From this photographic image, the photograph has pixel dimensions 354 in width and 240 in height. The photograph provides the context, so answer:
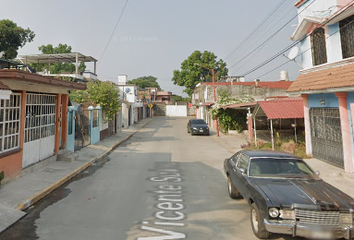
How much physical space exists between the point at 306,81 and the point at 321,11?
124 inches

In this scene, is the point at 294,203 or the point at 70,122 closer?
the point at 294,203

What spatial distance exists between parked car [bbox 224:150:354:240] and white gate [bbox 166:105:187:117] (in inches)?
1866

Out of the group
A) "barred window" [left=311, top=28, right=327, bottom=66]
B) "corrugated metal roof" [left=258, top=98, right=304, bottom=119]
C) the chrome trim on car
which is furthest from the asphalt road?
"barred window" [left=311, top=28, right=327, bottom=66]

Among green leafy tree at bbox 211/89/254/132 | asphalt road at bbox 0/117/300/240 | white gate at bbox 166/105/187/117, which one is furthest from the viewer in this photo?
white gate at bbox 166/105/187/117

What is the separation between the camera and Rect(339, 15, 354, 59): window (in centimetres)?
812

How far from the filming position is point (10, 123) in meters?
6.72

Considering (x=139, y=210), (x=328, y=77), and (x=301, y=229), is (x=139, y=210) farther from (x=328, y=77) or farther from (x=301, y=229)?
(x=328, y=77)

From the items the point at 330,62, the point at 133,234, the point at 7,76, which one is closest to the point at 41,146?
the point at 7,76

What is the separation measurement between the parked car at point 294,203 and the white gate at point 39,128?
755 centimetres

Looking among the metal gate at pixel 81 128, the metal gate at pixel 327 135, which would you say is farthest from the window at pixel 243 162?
the metal gate at pixel 81 128

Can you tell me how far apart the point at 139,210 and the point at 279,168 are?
3466 millimetres

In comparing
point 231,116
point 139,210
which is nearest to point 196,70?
point 231,116

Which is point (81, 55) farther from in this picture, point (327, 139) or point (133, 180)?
point (327, 139)

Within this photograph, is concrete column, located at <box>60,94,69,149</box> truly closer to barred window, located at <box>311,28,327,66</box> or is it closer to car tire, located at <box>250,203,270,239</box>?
car tire, located at <box>250,203,270,239</box>
